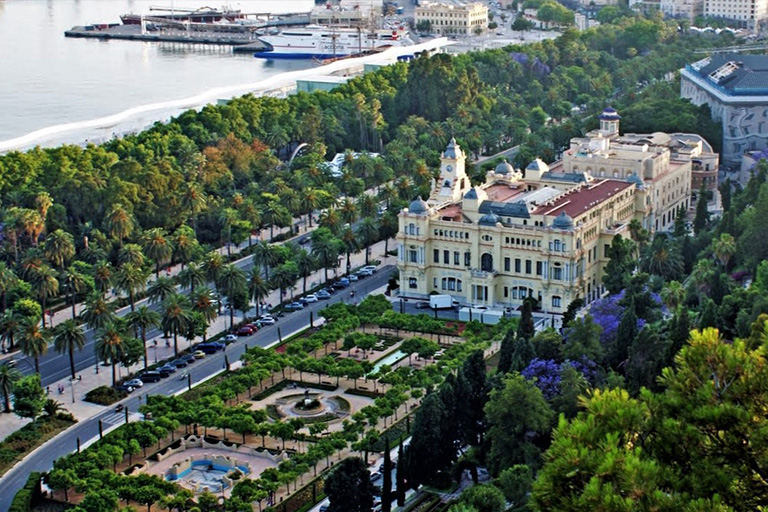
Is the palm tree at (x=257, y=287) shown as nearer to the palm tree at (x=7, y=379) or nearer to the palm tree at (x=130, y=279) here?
the palm tree at (x=130, y=279)

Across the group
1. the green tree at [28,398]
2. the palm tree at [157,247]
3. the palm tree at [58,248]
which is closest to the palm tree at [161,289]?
the palm tree at [157,247]

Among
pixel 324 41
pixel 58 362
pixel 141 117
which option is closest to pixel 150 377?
pixel 58 362

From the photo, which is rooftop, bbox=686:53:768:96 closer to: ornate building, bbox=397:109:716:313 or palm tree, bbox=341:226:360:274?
ornate building, bbox=397:109:716:313

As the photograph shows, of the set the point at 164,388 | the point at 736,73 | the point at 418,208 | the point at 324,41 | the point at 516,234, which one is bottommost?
the point at 164,388

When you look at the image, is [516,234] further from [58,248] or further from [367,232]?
[58,248]

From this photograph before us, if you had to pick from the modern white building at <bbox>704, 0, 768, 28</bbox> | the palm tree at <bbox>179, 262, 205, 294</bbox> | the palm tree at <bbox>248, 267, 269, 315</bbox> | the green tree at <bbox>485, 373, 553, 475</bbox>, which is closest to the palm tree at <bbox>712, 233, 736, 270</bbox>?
the palm tree at <bbox>248, 267, 269, 315</bbox>
